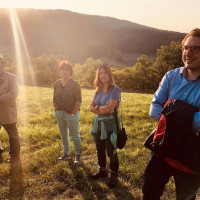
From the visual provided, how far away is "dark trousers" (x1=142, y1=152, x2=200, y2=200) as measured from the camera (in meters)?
1.92

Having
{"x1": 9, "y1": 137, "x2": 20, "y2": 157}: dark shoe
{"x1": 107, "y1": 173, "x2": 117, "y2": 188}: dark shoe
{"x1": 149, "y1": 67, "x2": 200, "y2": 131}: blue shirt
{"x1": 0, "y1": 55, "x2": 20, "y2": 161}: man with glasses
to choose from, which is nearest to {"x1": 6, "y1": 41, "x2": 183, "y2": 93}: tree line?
{"x1": 9, "y1": 137, "x2": 20, "y2": 157}: dark shoe

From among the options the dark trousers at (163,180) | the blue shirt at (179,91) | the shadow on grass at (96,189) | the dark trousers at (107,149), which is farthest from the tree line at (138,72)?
the dark trousers at (163,180)

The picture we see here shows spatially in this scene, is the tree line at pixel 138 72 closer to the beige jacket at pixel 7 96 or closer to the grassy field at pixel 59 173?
the grassy field at pixel 59 173

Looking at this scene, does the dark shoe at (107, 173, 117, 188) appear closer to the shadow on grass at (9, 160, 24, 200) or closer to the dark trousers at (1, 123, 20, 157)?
the shadow on grass at (9, 160, 24, 200)

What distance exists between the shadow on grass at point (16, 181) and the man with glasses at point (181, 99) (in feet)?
8.00

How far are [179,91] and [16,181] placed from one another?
3547 millimetres

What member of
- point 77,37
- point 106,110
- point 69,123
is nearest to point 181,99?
point 106,110

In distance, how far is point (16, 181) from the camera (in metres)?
3.83

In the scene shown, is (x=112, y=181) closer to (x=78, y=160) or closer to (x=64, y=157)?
(x=78, y=160)

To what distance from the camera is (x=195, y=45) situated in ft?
6.08

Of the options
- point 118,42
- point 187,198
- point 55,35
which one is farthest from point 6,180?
point 55,35

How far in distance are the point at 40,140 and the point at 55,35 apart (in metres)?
152

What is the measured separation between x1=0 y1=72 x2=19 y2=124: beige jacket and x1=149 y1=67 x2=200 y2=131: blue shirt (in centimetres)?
330

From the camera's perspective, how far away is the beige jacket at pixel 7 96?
4211 millimetres
